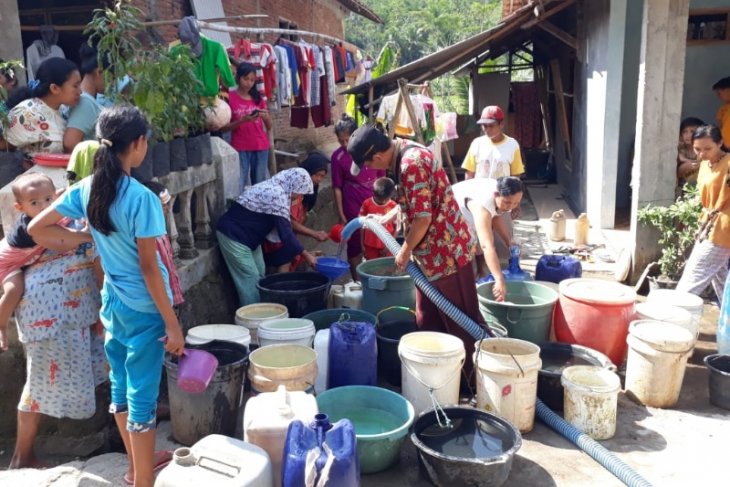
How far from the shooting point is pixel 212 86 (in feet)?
21.6

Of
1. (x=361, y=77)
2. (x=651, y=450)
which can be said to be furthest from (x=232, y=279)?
(x=361, y=77)

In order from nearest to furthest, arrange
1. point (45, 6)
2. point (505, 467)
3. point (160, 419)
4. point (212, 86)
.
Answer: point (505, 467), point (160, 419), point (212, 86), point (45, 6)

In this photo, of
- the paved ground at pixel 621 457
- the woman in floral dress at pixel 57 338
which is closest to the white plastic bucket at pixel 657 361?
the paved ground at pixel 621 457

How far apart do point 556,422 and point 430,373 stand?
89cm

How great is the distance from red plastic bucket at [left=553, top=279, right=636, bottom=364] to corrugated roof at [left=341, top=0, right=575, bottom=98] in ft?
19.5

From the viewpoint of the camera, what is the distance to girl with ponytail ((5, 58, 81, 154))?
4.07 metres

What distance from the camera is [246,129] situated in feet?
23.8

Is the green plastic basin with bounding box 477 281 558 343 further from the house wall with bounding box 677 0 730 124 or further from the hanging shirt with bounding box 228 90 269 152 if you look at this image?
the house wall with bounding box 677 0 730 124

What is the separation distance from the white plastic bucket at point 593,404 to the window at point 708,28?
6.87 meters

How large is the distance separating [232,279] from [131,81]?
193 cm

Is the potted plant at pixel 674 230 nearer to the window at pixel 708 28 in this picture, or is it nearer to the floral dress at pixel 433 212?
the floral dress at pixel 433 212

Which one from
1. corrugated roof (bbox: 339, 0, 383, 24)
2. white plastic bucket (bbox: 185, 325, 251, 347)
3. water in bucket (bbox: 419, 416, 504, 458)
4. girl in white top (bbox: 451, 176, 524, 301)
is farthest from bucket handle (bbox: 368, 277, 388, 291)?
corrugated roof (bbox: 339, 0, 383, 24)

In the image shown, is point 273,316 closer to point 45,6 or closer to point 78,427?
point 78,427

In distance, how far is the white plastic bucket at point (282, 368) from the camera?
384 cm
